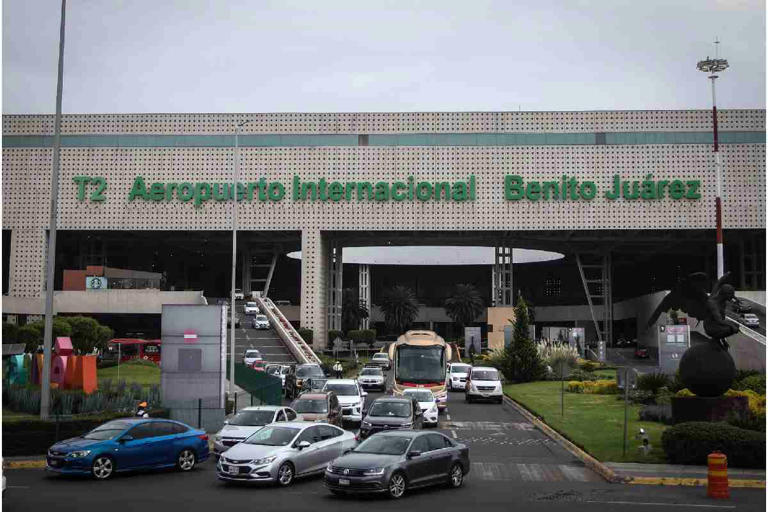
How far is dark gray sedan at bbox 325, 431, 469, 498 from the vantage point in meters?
16.8

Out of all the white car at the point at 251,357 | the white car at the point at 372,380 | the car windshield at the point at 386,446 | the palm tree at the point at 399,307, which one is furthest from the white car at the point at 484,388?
the palm tree at the point at 399,307

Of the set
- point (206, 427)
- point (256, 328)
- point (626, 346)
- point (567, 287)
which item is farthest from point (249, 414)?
point (567, 287)

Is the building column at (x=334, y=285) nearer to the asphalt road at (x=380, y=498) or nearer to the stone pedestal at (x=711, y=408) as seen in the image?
the stone pedestal at (x=711, y=408)

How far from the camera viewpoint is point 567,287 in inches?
5433

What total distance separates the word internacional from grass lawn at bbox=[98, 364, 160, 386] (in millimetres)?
26873

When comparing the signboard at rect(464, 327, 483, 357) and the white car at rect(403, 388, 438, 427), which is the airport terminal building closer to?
the signboard at rect(464, 327, 483, 357)

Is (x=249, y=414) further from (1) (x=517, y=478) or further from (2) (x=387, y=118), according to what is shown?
(2) (x=387, y=118)

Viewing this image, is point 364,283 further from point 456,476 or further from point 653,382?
point 456,476

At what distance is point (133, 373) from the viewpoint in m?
53.9

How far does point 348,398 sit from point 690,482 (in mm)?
16115

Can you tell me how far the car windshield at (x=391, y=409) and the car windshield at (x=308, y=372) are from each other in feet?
63.3

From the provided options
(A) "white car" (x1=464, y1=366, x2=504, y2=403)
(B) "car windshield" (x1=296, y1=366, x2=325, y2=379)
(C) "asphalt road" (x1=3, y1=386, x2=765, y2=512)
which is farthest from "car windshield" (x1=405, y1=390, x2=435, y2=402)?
(B) "car windshield" (x1=296, y1=366, x2=325, y2=379)

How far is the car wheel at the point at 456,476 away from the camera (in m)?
18.5

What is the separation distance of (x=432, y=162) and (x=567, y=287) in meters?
61.4
